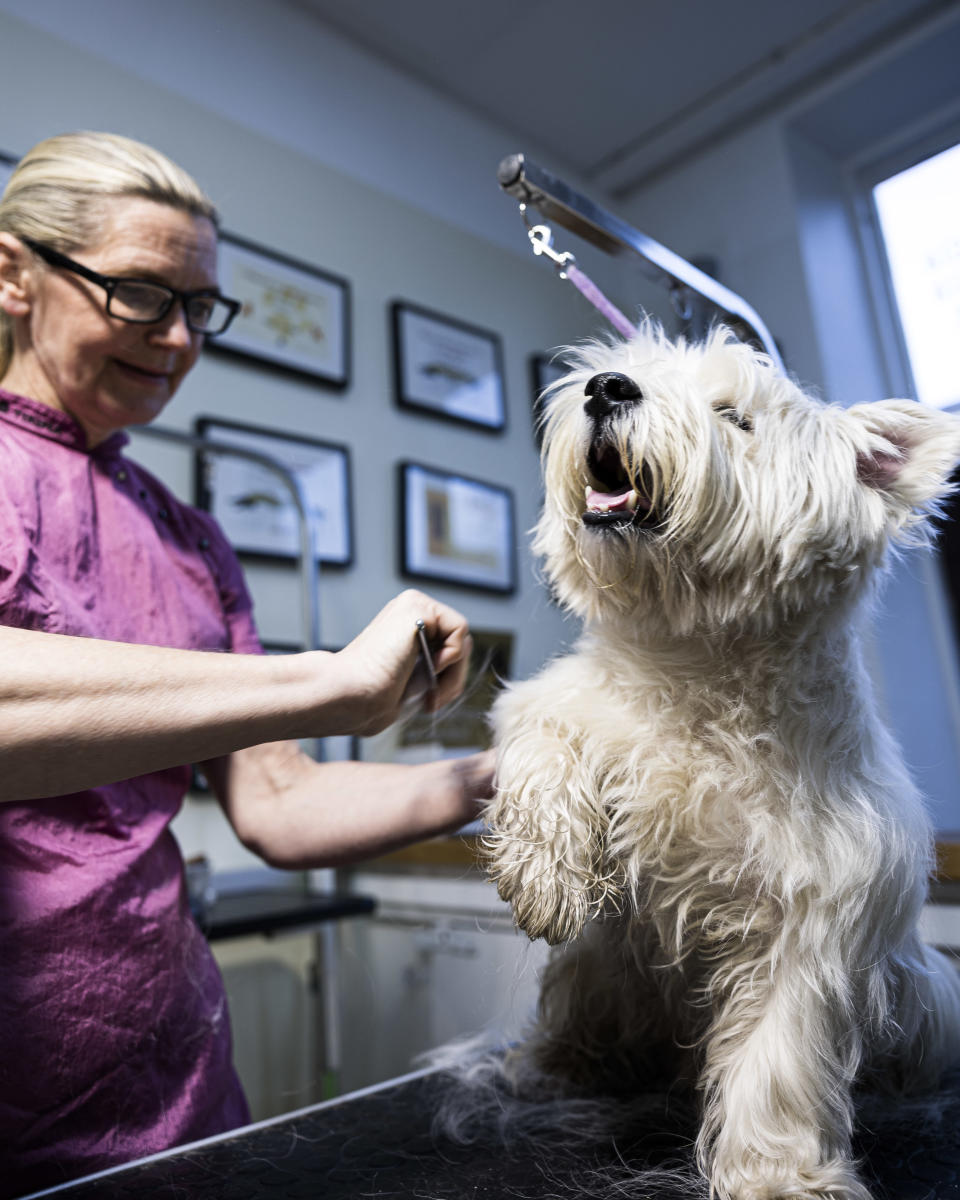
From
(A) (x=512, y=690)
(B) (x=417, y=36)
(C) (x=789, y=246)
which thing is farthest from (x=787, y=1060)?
(B) (x=417, y=36)

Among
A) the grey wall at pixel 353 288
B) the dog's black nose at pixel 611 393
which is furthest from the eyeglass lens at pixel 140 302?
the grey wall at pixel 353 288

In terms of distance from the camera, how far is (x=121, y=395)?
3.00 ft

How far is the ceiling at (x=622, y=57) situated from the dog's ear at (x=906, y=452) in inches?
78.7

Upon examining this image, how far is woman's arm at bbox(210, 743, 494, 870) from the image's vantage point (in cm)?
85

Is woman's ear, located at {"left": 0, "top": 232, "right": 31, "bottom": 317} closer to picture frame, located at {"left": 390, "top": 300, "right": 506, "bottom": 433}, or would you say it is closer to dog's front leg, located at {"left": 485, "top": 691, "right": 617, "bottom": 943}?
dog's front leg, located at {"left": 485, "top": 691, "right": 617, "bottom": 943}

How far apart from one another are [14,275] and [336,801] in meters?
0.59

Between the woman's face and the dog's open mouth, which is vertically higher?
the woman's face

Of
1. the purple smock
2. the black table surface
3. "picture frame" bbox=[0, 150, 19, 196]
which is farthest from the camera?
"picture frame" bbox=[0, 150, 19, 196]

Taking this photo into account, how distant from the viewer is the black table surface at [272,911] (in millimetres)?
1568

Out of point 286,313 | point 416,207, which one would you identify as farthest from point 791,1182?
point 416,207

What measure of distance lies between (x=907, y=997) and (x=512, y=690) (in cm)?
37

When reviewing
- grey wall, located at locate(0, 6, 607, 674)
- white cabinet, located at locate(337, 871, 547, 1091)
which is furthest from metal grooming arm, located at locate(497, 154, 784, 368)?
white cabinet, located at locate(337, 871, 547, 1091)

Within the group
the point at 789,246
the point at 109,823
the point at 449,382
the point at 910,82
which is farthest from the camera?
the point at 449,382

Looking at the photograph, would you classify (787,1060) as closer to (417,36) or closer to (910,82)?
(910,82)
